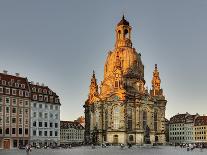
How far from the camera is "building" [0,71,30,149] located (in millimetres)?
107188

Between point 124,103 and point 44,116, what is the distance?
4065cm

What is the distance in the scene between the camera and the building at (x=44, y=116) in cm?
11738

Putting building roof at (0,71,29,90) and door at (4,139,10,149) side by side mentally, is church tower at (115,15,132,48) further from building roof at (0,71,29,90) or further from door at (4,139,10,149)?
door at (4,139,10,149)

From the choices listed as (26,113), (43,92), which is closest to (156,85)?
(43,92)

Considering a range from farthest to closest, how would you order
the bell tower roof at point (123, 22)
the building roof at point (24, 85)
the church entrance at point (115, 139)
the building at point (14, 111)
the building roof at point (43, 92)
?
the bell tower roof at point (123, 22) → the church entrance at point (115, 139) → the building roof at point (43, 92) → the building roof at point (24, 85) → the building at point (14, 111)

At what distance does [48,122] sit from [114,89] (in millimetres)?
42595

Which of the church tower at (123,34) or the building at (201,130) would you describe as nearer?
the church tower at (123,34)

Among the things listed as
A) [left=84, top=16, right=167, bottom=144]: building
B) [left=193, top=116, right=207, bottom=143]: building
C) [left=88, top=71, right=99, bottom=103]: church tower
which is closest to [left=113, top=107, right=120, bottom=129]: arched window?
[left=84, top=16, right=167, bottom=144]: building

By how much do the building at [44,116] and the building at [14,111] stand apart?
2.73 meters

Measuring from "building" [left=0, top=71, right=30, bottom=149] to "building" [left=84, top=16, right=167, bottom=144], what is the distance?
45.0 metres

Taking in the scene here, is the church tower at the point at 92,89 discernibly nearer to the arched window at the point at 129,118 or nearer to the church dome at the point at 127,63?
the church dome at the point at 127,63

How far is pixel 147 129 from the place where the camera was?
159750mm

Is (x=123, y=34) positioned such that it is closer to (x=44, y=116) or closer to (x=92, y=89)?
(x=92, y=89)

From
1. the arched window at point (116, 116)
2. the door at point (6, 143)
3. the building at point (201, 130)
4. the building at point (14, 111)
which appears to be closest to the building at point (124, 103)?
the arched window at point (116, 116)
